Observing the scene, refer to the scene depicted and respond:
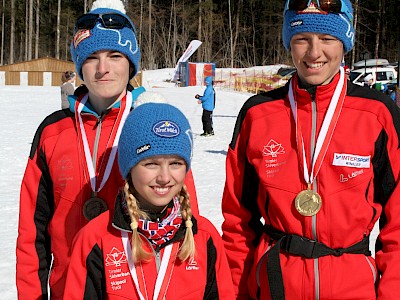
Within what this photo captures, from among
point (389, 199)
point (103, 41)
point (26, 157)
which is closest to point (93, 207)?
point (103, 41)

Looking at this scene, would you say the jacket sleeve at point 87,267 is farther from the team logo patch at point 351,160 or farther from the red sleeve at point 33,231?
the team logo patch at point 351,160

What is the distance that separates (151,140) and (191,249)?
17.2 inches

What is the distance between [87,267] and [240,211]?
2.42ft

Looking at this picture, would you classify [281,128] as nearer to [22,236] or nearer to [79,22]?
[79,22]

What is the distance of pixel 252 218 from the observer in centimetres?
246

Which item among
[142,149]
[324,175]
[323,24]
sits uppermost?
[323,24]

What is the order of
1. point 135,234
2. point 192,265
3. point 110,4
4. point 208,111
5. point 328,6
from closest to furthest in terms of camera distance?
point 135,234, point 192,265, point 328,6, point 110,4, point 208,111

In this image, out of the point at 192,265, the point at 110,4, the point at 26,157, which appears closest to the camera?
the point at 192,265

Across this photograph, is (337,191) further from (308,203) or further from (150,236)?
(150,236)

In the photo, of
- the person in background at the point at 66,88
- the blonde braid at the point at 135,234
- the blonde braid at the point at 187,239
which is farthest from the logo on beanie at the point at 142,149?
the person in background at the point at 66,88

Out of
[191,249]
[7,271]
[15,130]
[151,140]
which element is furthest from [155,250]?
[15,130]

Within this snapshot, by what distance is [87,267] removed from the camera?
2027 mm

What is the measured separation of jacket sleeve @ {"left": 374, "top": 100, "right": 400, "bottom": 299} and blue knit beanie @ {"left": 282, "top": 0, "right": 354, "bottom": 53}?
0.34 m

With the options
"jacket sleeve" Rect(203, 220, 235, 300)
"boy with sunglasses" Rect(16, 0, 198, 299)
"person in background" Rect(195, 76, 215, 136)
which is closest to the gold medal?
"boy with sunglasses" Rect(16, 0, 198, 299)
